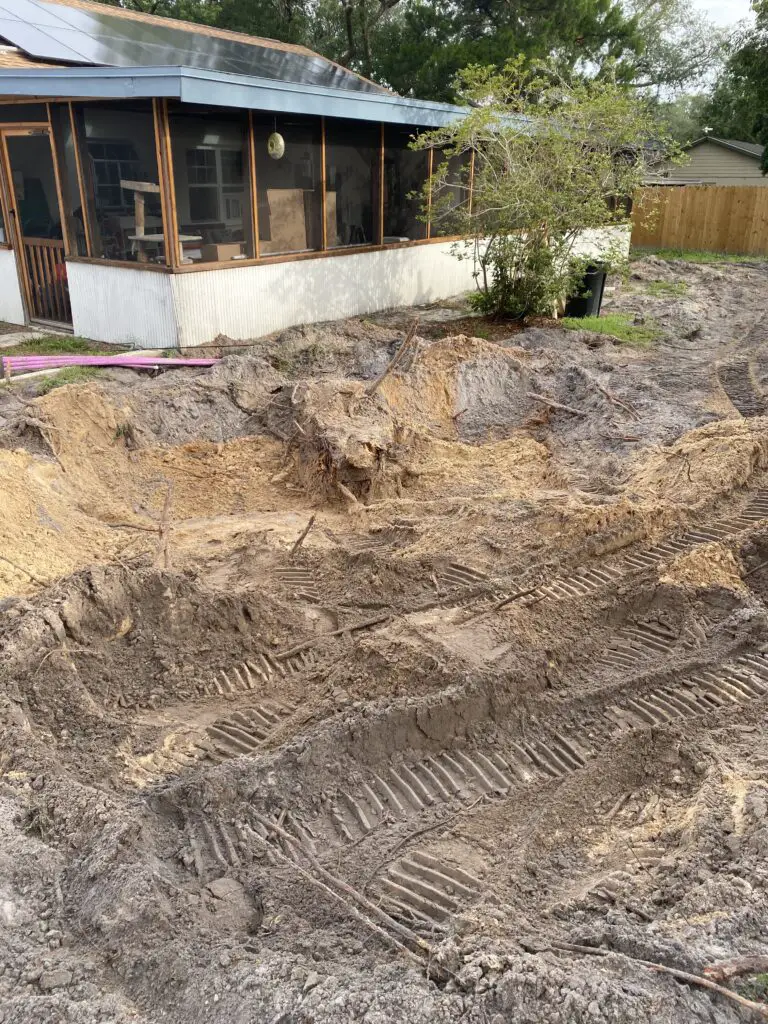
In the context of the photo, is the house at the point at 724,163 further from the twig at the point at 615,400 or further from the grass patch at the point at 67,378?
the grass patch at the point at 67,378

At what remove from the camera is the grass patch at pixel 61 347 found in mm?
10570

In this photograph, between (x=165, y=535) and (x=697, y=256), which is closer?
(x=165, y=535)

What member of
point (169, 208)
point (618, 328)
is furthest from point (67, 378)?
point (618, 328)

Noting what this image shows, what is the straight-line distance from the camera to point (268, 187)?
38.3 ft

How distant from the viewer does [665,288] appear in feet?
58.7

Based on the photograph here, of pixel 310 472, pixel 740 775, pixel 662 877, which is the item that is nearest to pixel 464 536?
pixel 310 472

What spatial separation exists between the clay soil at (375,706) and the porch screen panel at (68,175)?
11.8 ft

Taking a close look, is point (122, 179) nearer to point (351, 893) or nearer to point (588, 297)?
point (588, 297)

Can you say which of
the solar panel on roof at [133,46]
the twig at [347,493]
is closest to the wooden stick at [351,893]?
the twig at [347,493]

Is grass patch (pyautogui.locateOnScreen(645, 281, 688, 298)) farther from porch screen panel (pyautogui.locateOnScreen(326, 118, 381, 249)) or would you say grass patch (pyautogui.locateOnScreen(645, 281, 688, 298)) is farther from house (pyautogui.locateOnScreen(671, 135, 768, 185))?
house (pyautogui.locateOnScreen(671, 135, 768, 185))

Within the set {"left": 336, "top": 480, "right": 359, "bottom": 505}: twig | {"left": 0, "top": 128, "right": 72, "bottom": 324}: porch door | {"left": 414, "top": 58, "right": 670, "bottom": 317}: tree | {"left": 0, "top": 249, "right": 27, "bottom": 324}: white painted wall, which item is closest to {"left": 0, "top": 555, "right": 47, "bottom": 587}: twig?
{"left": 336, "top": 480, "right": 359, "bottom": 505}: twig

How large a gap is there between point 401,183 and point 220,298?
5.14 metres

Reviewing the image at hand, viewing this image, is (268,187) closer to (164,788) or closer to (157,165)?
(157,165)

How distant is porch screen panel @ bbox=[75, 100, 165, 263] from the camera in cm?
1011
